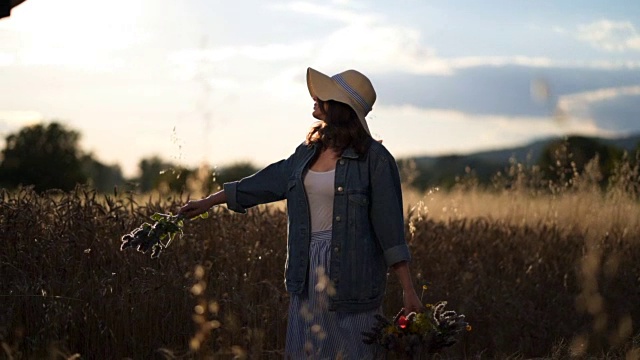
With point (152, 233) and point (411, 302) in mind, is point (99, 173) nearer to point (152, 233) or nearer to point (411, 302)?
point (152, 233)

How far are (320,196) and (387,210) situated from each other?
0.35 m

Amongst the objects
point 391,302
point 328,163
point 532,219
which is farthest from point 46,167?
point 328,163

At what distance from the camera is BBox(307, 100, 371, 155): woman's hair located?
483 centimetres

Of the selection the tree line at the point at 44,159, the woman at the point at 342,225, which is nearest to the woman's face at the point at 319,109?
the woman at the point at 342,225

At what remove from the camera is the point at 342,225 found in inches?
190

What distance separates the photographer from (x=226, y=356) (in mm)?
5734

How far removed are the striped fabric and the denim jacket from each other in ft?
0.14

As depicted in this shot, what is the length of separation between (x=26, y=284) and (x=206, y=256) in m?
1.93

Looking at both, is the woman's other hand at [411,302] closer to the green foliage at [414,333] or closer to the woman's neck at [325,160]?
the green foliage at [414,333]

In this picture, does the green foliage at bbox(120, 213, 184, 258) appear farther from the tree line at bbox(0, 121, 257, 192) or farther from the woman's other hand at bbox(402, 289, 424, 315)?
the tree line at bbox(0, 121, 257, 192)

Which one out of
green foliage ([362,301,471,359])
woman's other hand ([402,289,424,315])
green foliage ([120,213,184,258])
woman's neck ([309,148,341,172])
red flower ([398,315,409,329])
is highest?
woman's neck ([309,148,341,172])

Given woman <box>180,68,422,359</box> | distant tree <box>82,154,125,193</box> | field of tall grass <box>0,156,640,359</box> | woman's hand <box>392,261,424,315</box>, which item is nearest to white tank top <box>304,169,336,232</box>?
woman <box>180,68,422,359</box>

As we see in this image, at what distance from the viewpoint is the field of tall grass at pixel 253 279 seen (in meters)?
6.43

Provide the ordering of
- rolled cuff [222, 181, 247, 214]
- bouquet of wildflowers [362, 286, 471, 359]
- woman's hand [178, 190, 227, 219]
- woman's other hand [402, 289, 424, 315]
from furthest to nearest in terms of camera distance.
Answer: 1. rolled cuff [222, 181, 247, 214]
2. woman's hand [178, 190, 227, 219]
3. woman's other hand [402, 289, 424, 315]
4. bouquet of wildflowers [362, 286, 471, 359]
